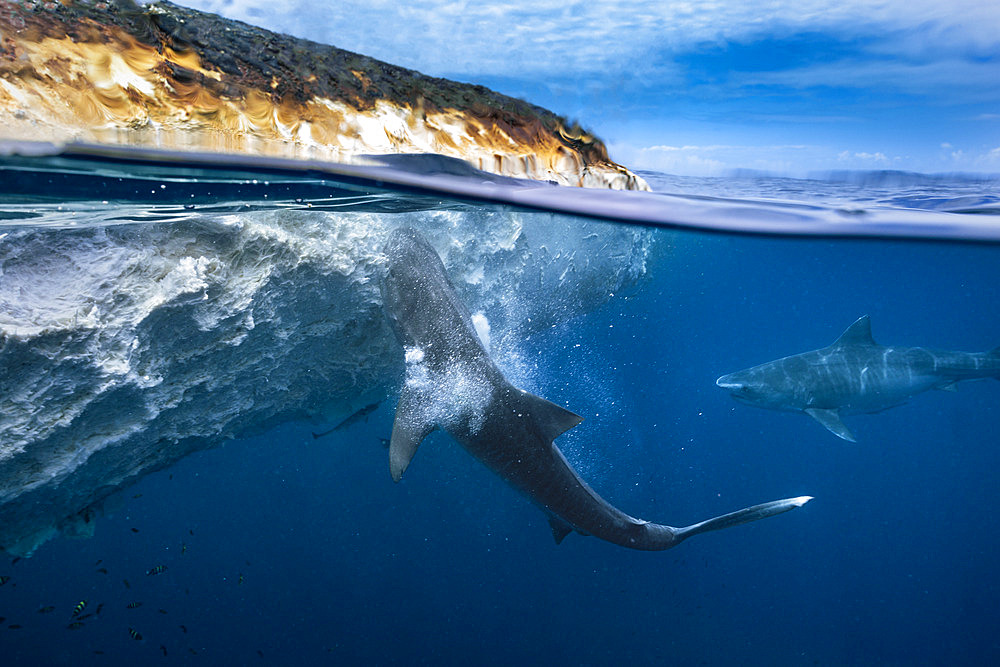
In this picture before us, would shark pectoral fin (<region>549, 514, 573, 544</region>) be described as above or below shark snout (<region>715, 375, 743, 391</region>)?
below

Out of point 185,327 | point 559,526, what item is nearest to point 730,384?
point 559,526


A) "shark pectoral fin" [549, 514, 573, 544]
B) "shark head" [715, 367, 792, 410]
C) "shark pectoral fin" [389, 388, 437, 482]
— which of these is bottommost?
"shark pectoral fin" [549, 514, 573, 544]

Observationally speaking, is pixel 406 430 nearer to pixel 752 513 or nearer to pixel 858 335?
pixel 752 513

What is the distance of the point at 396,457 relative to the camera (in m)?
5.38

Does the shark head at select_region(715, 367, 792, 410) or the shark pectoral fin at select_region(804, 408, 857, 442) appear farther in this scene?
the shark head at select_region(715, 367, 792, 410)

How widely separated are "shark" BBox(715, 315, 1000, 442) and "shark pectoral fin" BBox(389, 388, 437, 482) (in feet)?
25.1

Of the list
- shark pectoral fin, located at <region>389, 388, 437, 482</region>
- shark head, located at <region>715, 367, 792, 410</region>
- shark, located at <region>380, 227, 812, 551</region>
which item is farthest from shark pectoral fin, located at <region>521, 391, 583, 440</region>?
shark head, located at <region>715, 367, 792, 410</region>

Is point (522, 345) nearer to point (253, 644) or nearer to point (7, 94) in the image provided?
point (7, 94)

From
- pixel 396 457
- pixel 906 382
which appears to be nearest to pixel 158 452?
pixel 396 457

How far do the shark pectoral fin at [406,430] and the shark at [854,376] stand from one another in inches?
301

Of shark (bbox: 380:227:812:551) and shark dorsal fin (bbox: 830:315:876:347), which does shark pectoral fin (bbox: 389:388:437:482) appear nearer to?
shark (bbox: 380:227:812:551)

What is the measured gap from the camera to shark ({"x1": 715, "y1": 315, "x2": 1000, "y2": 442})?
1012 centimetres

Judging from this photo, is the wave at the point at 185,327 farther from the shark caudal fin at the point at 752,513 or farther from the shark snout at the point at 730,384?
the shark caudal fin at the point at 752,513

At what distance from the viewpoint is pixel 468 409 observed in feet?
19.6
